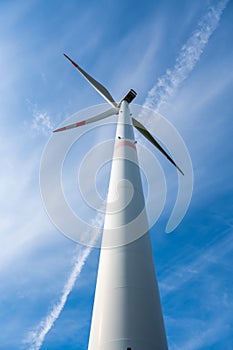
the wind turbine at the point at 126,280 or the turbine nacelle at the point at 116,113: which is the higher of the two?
the turbine nacelle at the point at 116,113

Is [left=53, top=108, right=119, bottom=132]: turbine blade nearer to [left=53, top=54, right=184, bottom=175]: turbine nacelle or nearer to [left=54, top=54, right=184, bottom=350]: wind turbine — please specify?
[left=53, top=54, right=184, bottom=175]: turbine nacelle

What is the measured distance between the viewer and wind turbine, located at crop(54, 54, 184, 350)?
617 cm

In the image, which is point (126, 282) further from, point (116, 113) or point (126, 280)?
point (116, 113)

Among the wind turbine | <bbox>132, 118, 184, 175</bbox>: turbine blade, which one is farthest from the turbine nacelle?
the wind turbine

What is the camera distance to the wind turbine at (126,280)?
6172 millimetres

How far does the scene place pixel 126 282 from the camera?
7074 mm

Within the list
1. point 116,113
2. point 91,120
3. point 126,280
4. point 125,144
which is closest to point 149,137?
point 116,113

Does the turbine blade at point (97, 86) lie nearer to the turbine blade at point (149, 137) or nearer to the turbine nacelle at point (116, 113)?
the turbine nacelle at point (116, 113)

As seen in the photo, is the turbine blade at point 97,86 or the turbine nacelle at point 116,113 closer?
the turbine nacelle at point 116,113

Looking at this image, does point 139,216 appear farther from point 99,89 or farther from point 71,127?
point 99,89

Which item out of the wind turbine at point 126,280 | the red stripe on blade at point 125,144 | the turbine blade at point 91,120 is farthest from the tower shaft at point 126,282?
the turbine blade at point 91,120

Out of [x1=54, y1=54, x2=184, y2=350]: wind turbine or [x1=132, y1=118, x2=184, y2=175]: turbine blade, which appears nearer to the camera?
[x1=54, y1=54, x2=184, y2=350]: wind turbine

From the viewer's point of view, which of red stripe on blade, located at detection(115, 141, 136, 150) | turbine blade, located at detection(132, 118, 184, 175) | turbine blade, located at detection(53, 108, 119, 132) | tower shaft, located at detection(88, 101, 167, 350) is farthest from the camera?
turbine blade, located at detection(132, 118, 184, 175)

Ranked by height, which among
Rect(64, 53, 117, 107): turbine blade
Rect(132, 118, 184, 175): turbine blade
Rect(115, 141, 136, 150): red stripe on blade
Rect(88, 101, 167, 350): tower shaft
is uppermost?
Rect(64, 53, 117, 107): turbine blade
